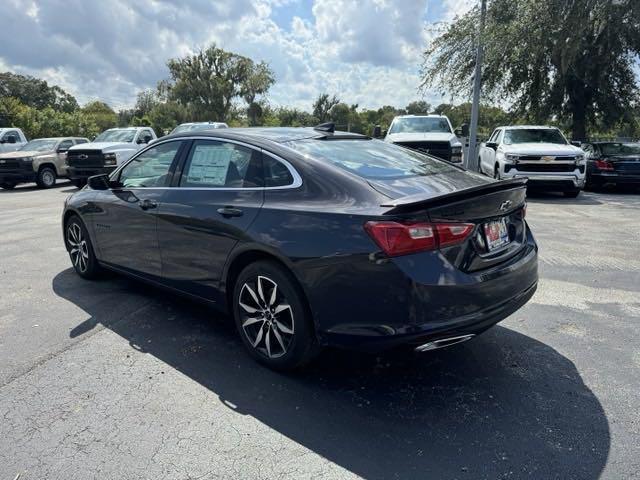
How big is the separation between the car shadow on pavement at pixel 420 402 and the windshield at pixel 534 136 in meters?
10.7

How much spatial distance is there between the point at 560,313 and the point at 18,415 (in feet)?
14.0

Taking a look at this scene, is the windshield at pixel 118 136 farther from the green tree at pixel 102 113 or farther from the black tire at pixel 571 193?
the green tree at pixel 102 113

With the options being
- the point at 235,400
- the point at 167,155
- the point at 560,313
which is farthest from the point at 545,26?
the point at 235,400

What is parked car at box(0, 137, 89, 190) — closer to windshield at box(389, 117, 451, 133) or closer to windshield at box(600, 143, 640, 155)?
windshield at box(389, 117, 451, 133)

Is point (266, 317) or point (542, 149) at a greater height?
point (542, 149)

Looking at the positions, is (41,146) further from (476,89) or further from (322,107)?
(322,107)

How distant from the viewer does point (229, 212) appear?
359cm

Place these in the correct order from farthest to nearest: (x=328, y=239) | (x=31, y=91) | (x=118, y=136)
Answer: (x=31, y=91) < (x=118, y=136) < (x=328, y=239)

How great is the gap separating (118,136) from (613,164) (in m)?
15.3

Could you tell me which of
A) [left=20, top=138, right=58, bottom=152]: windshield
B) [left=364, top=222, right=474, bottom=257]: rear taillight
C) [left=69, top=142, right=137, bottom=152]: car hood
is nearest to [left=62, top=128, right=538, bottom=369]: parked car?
[left=364, top=222, right=474, bottom=257]: rear taillight

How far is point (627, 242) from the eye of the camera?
732 cm

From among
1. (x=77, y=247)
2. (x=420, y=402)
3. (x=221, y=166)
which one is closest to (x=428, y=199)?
(x=420, y=402)

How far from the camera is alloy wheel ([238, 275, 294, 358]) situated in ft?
10.9

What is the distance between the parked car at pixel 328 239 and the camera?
2811 millimetres
